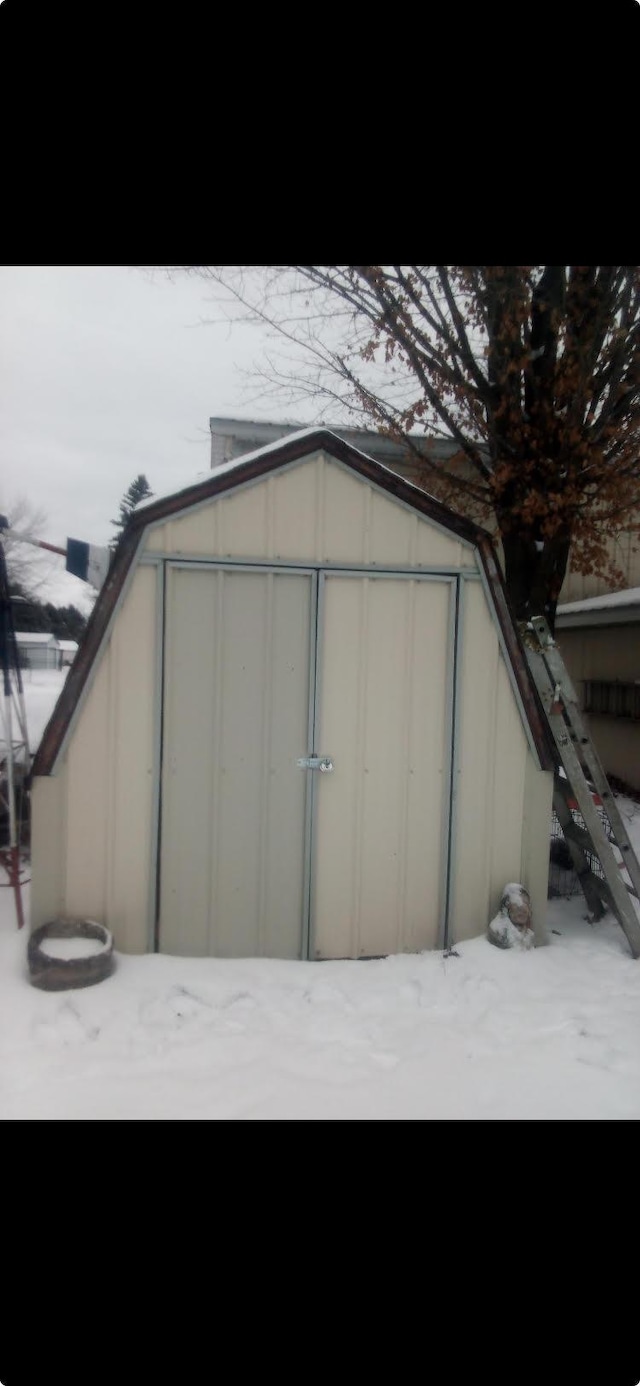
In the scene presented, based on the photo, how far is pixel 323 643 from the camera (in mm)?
4184

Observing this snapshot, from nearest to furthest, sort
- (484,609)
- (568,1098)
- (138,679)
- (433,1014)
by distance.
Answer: (568,1098) → (433,1014) → (138,679) → (484,609)

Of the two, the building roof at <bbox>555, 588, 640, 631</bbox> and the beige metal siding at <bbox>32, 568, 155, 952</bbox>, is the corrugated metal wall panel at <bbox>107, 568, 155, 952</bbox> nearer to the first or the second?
the beige metal siding at <bbox>32, 568, 155, 952</bbox>

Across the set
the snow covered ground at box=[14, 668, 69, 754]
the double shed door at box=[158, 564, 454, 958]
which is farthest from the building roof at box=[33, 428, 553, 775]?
the snow covered ground at box=[14, 668, 69, 754]

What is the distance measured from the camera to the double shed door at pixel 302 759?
405 cm

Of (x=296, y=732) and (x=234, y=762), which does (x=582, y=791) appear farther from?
(x=234, y=762)

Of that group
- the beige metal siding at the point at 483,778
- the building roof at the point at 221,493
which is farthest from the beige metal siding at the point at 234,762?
the beige metal siding at the point at 483,778

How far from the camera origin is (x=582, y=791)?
4.51 m

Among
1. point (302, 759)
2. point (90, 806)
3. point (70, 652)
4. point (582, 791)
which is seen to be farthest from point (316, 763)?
point (70, 652)

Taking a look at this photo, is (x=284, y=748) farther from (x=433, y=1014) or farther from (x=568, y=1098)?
(x=568, y=1098)

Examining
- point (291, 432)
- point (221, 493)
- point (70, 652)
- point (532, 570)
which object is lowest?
point (70, 652)

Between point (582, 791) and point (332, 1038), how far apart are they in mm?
2341

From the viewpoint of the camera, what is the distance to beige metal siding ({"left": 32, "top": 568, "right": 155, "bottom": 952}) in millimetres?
3953
